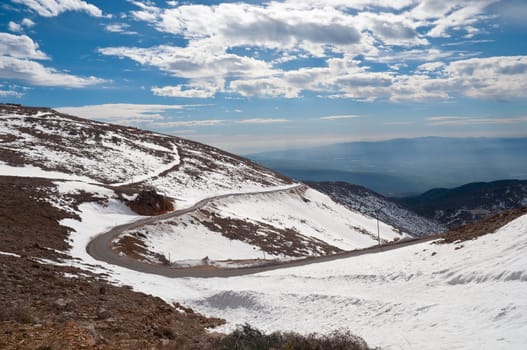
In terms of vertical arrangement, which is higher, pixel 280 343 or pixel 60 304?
pixel 280 343

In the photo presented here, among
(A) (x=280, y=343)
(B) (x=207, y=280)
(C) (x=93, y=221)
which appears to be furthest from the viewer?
(C) (x=93, y=221)

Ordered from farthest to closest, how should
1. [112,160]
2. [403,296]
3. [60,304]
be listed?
[112,160] → [403,296] → [60,304]

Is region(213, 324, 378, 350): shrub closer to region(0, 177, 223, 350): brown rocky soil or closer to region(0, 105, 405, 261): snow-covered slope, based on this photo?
region(0, 177, 223, 350): brown rocky soil

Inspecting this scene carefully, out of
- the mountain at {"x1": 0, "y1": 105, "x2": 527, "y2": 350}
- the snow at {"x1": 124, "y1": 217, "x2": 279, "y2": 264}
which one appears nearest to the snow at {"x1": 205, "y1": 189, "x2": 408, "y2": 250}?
the mountain at {"x1": 0, "y1": 105, "x2": 527, "y2": 350}

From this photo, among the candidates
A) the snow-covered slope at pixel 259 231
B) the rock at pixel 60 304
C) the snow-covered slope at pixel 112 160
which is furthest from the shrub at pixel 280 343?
the snow-covered slope at pixel 112 160

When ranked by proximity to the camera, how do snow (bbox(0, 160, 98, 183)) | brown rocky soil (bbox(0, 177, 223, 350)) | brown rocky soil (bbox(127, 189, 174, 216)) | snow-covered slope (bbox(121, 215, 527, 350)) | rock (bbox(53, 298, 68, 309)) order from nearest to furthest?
brown rocky soil (bbox(0, 177, 223, 350))
snow-covered slope (bbox(121, 215, 527, 350))
rock (bbox(53, 298, 68, 309))
brown rocky soil (bbox(127, 189, 174, 216))
snow (bbox(0, 160, 98, 183))

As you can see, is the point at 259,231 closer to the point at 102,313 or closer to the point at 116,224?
the point at 116,224

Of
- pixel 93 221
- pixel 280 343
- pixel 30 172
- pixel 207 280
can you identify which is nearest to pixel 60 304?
pixel 280 343

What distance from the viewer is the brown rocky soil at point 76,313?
8.48 meters

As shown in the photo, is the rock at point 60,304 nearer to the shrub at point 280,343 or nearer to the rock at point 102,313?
the rock at point 102,313

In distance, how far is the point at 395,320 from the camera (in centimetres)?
1285

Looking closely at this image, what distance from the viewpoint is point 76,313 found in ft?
36.9

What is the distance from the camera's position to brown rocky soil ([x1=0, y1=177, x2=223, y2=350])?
8477 millimetres

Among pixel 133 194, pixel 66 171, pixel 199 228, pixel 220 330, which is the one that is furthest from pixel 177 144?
pixel 220 330
